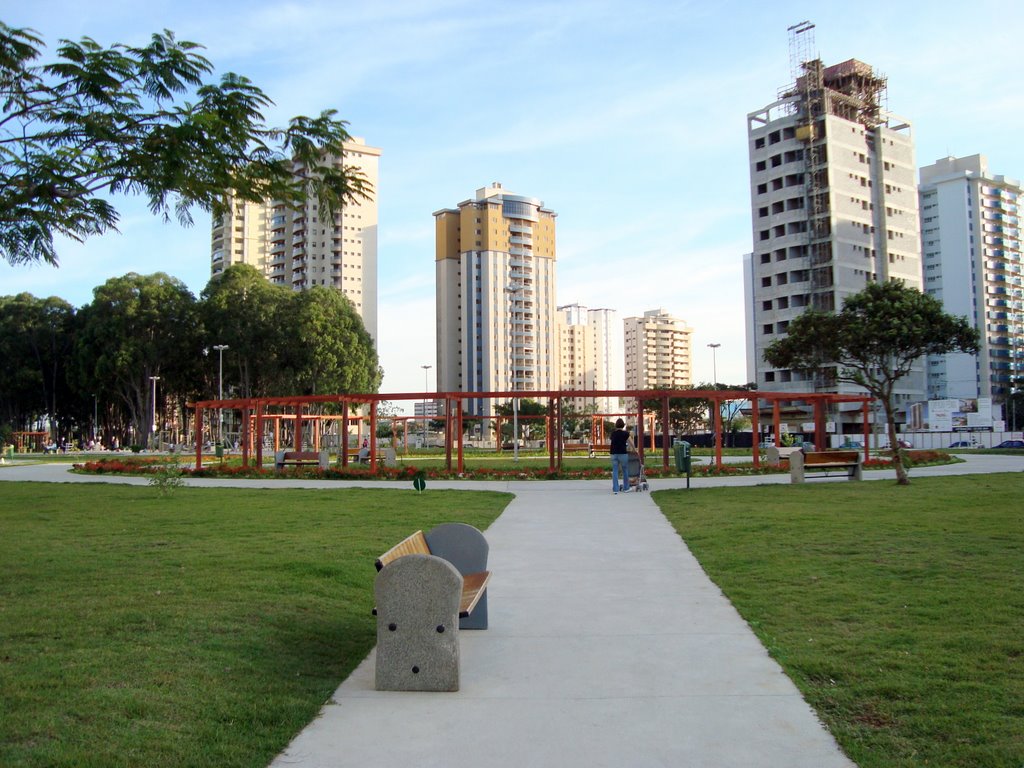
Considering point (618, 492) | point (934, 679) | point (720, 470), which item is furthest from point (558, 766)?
point (720, 470)

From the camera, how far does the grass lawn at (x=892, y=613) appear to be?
447cm

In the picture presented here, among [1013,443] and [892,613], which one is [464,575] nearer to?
[892,613]

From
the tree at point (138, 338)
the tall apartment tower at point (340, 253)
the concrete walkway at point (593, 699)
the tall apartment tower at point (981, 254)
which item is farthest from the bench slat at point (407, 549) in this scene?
the tall apartment tower at point (981, 254)

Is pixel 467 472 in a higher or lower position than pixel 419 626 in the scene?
lower

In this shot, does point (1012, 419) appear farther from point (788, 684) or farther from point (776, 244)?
point (788, 684)

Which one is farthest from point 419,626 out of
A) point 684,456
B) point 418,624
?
point 684,456

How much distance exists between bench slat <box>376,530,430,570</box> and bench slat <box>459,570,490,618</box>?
415 millimetres

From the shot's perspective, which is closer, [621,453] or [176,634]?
[176,634]

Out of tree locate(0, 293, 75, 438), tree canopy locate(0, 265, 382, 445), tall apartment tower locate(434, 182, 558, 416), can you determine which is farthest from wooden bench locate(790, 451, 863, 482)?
tall apartment tower locate(434, 182, 558, 416)

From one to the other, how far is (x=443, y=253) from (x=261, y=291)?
7863cm

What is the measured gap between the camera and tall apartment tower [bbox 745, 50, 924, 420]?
8075cm

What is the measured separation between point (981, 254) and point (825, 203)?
5835cm

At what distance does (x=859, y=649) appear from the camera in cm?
598

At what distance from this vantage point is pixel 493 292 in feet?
454
